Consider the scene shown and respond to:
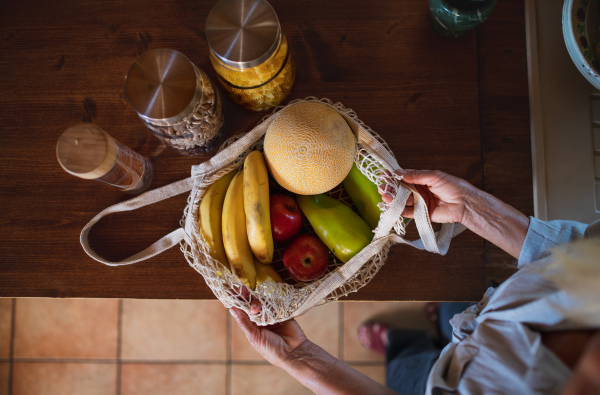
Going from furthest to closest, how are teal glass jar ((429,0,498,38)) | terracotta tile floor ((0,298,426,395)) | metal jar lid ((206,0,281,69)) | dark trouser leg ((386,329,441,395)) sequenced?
terracotta tile floor ((0,298,426,395)), dark trouser leg ((386,329,441,395)), teal glass jar ((429,0,498,38)), metal jar lid ((206,0,281,69))

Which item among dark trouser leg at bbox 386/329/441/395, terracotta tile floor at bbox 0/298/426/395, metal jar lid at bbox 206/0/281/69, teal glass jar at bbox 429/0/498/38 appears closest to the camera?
metal jar lid at bbox 206/0/281/69

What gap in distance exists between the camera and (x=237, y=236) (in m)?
0.61

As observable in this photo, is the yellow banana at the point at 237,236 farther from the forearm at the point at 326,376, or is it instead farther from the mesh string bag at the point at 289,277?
the forearm at the point at 326,376

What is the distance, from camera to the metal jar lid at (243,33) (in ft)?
1.73

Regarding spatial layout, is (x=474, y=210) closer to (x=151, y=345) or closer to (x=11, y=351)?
(x=151, y=345)

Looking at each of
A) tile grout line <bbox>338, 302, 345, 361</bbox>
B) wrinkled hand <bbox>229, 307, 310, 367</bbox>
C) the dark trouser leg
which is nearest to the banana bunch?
wrinkled hand <bbox>229, 307, 310, 367</bbox>

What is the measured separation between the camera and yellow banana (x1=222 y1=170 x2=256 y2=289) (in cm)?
61

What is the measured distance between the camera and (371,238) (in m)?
0.64

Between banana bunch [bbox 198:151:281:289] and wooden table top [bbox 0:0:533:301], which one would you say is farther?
wooden table top [bbox 0:0:533:301]

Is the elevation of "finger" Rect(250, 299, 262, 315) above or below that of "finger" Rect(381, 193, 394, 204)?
below

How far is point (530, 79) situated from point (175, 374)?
1.34 meters

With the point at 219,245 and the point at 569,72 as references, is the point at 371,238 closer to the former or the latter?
the point at 219,245

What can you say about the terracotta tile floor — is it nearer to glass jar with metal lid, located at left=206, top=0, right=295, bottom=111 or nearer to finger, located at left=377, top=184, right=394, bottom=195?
finger, located at left=377, top=184, right=394, bottom=195

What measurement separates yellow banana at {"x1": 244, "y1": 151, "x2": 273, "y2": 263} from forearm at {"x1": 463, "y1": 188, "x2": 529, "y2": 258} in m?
0.33
